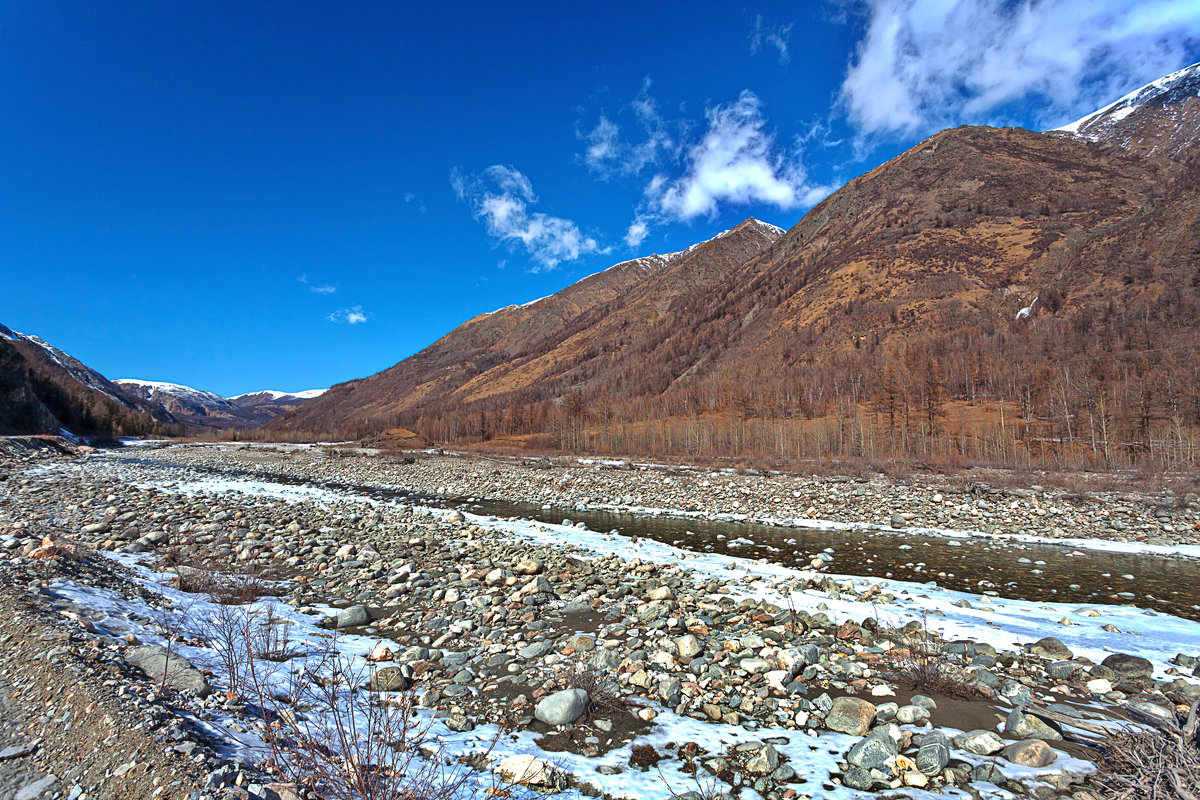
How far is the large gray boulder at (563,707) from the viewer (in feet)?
14.2

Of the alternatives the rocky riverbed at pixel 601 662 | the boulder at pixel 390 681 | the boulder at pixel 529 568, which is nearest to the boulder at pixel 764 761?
the rocky riverbed at pixel 601 662

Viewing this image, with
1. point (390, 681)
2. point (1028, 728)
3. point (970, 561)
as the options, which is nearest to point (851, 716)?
point (1028, 728)

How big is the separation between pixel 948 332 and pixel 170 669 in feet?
290

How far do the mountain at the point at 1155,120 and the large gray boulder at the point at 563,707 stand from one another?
209693 millimetres

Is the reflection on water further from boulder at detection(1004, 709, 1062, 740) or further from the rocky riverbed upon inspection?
boulder at detection(1004, 709, 1062, 740)

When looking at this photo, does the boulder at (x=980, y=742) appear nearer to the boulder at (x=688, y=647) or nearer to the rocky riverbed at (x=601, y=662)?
the rocky riverbed at (x=601, y=662)

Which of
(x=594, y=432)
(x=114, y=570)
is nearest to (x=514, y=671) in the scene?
(x=114, y=570)

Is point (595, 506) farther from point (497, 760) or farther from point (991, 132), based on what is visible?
point (991, 132)

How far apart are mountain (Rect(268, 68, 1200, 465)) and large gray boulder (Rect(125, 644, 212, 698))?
152ft

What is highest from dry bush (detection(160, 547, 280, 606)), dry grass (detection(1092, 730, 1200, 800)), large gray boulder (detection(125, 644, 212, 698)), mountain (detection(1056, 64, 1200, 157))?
mountain (detection(1056, 64, 1200, 157))

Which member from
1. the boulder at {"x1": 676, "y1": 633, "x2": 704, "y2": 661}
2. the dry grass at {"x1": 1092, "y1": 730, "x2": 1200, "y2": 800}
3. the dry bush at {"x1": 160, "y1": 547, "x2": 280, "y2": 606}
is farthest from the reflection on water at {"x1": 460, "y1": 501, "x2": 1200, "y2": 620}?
the dry bush at {"x1": 160, "y1": 547, "x2": 280, "y2": 606}

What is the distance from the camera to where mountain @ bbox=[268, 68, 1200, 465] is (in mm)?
44594

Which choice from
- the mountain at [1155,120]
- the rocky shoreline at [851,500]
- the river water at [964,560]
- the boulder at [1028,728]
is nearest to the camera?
the boulder at [1028,728]

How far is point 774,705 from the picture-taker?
15.3 feet
